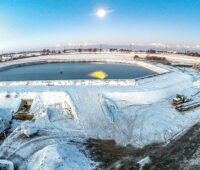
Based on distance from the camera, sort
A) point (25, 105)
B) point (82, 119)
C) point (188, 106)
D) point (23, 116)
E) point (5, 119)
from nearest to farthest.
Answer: point (5, 119) < point (82, 119) < point (23, 116) < point (188, 106) < point (25, 105)

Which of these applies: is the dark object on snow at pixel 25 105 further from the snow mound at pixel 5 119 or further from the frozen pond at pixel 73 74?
the frozen pond at pixel 73 74

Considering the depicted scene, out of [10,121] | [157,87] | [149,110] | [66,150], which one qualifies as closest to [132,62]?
[157,87]

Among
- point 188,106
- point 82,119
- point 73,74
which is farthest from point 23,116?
point 73,74

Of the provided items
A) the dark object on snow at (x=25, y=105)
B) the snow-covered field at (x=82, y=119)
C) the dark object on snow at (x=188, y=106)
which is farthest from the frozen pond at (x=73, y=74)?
the dark object on snow at (x=188, y=106)

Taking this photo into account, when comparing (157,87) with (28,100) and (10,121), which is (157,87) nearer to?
(28,100)

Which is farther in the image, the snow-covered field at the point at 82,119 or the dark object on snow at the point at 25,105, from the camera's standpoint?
the dark object on snow at the point at 25,105

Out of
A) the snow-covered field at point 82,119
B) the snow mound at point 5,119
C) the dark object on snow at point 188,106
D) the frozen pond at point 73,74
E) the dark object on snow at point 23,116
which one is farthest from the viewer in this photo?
the frozen pond at point 73,74

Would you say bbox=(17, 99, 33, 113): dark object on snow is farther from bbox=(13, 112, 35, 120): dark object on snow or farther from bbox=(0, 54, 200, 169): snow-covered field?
bbox=(13, 112, 35, 120): dark object on snow

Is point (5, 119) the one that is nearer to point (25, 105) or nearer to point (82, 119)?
point (25, 105)

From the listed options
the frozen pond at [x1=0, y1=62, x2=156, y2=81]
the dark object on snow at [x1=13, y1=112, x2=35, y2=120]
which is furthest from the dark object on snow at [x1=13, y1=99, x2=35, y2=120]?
the frozen pond at [x1=0, y1=62, x2=156, y2=81]
